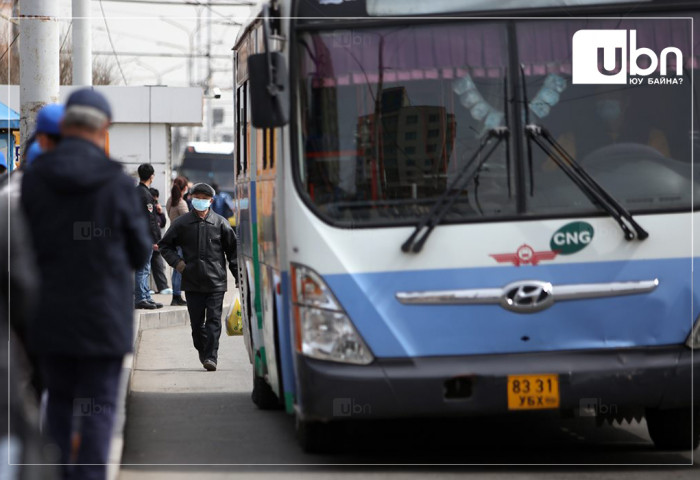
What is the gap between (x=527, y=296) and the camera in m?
7.87

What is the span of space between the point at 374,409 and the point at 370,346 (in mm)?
324

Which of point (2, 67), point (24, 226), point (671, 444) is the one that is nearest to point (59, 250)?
point (24, 226)

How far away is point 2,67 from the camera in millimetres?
49500

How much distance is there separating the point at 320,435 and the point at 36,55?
5470 millimetres

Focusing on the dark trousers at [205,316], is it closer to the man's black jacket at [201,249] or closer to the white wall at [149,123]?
the man's black jacket at [201,249]

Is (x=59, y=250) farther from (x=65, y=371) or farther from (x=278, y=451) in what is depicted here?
(x=278, y=451)

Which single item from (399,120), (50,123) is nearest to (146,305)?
(399,120)

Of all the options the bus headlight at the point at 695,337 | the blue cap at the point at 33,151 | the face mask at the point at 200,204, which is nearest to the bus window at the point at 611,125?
the bus headlight at the point at 695,337

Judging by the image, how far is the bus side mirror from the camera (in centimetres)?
776

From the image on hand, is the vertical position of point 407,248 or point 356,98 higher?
point 356,98

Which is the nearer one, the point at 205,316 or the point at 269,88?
the point at 269,88
